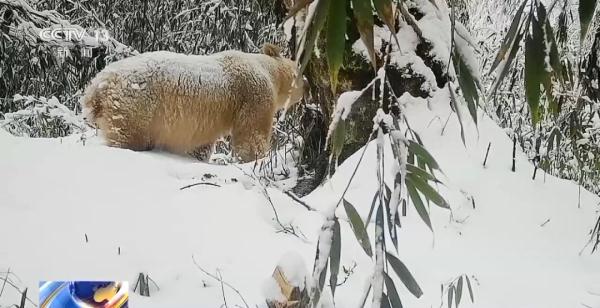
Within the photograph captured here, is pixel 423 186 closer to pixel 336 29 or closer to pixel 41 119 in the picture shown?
pixel 336 29

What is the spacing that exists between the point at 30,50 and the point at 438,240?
977mm

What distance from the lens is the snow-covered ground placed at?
2.95 ft

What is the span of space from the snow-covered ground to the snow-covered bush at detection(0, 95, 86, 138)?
274mm

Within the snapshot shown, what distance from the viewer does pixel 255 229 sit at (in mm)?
1023

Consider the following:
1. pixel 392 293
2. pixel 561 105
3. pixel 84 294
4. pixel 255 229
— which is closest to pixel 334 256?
pixel 392 293

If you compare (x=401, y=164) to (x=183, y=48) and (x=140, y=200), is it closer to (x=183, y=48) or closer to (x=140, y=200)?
(x=140, y=200)

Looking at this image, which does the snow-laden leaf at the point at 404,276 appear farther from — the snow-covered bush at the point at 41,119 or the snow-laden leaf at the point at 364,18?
the snow-covered bush at the point at 41,119

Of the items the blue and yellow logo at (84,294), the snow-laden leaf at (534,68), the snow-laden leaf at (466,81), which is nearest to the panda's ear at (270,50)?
the blue and yellow logo at (84,294)

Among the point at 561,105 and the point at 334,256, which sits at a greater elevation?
the point at 561,105

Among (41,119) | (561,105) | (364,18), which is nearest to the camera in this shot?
(364,18)

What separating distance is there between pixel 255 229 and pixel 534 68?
2.17 ft

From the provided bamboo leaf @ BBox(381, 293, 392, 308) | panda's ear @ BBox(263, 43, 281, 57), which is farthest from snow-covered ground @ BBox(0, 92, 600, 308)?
panda's ear @ BBox(263, 43, 281, 57)

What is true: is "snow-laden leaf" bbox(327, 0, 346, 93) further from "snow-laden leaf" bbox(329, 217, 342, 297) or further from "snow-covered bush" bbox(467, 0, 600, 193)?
"snow-covered bush" bbox(467, 0, 600, 193)

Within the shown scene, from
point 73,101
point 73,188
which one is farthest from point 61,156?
point 73,101
